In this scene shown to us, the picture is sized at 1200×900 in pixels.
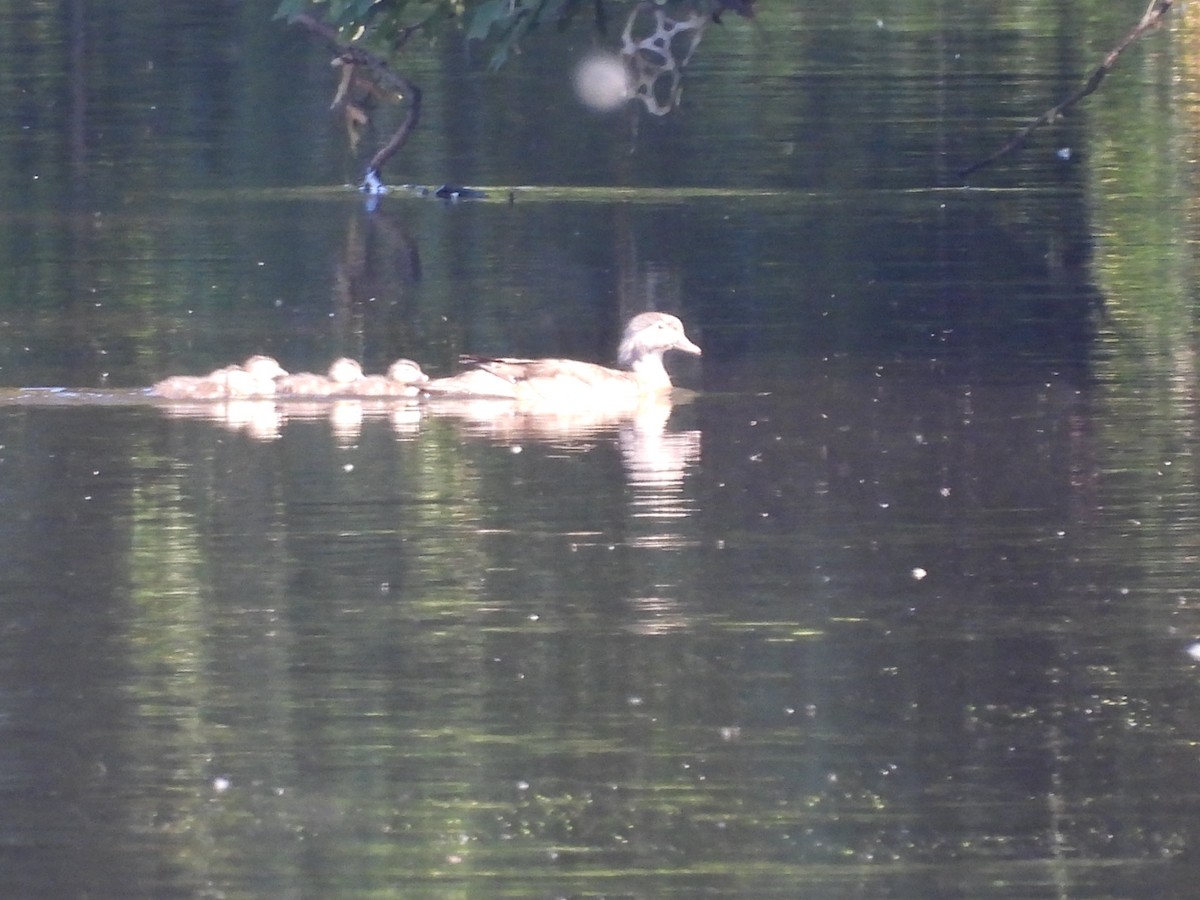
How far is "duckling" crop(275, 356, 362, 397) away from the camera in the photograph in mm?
12648

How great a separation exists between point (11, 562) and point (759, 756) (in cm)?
322

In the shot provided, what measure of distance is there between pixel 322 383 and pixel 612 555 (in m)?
3.71

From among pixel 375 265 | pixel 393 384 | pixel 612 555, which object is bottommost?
pixel 612 555

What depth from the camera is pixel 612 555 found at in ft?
30.6

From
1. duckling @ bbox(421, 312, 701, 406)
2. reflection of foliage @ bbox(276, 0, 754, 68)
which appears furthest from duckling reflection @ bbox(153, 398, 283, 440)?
reflection of foliage @ bbox(276, 0, 754, 68)

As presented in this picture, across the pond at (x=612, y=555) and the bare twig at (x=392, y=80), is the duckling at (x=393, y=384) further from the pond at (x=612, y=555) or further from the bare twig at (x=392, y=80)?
the bare twig at (x=392, y=80)

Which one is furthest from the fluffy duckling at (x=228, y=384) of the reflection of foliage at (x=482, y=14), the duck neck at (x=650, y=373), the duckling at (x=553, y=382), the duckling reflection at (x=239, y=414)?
the reflection of foliage at (x=482, y=14)

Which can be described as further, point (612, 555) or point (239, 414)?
point (239, 414)

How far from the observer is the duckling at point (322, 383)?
41.5 feet

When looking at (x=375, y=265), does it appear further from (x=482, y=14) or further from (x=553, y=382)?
(x=553, y=382)

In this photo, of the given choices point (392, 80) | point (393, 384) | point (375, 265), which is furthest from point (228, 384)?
point (392, 80)

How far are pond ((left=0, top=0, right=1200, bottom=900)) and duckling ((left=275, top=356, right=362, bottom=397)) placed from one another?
93 mm

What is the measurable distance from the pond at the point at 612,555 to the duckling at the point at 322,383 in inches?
3.7

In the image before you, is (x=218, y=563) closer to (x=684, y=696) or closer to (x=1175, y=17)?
(x=684, y=696)
